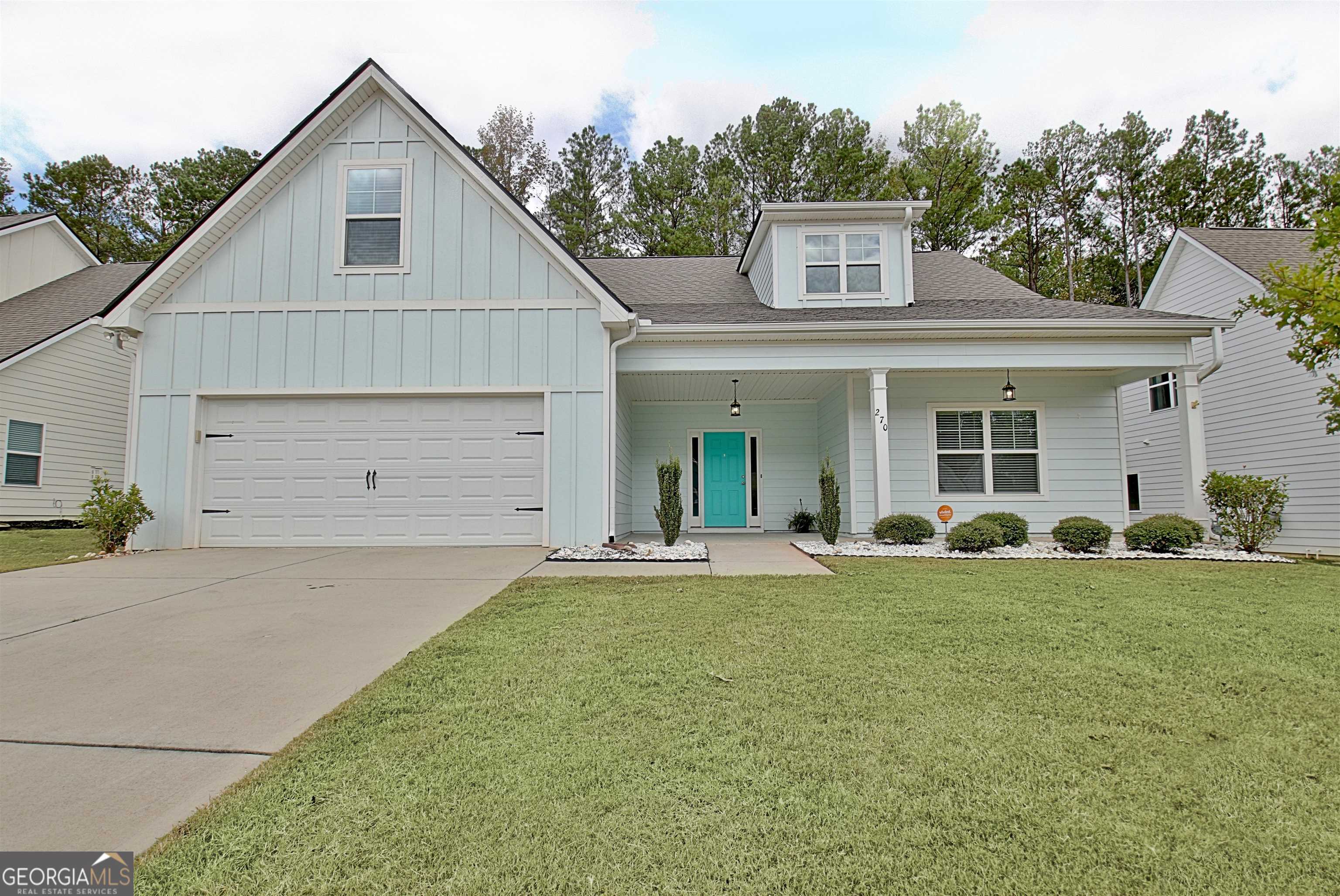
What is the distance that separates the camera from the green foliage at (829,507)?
28.3 feet

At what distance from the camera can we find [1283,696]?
271 cm

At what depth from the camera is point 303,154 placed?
8.54m

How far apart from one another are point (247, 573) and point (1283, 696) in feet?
24.4

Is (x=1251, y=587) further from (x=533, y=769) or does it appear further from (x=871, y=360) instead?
(x=533, y=769)

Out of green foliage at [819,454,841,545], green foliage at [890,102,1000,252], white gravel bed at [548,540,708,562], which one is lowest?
white gravel bed at [548,540,708,562]

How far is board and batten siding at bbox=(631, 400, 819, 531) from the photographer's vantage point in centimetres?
1165

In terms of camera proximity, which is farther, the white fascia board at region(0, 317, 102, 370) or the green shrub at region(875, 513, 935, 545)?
the white fascia board at region(0, 317, 102, 370)

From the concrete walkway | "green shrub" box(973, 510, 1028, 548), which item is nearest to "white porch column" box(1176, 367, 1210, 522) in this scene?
"green shrub" box(973, 510, 1028, 548)

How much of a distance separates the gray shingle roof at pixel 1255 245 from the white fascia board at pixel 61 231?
77.0 ft

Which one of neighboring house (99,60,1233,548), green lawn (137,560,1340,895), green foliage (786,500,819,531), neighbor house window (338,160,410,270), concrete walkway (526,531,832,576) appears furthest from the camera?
green foliage (786,500,819,531)

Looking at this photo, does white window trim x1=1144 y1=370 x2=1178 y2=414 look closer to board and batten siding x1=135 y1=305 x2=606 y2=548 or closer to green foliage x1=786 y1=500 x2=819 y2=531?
green foliage x1=786 y1=500 x2=819 y2=531

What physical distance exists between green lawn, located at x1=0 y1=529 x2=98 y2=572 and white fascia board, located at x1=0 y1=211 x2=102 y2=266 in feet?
22.3

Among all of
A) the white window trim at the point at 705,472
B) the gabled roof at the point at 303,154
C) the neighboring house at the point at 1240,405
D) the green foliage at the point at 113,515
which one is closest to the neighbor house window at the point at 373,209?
the gabled roof at the point at 303,154

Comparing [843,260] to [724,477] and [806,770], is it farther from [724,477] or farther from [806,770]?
[806,770]
